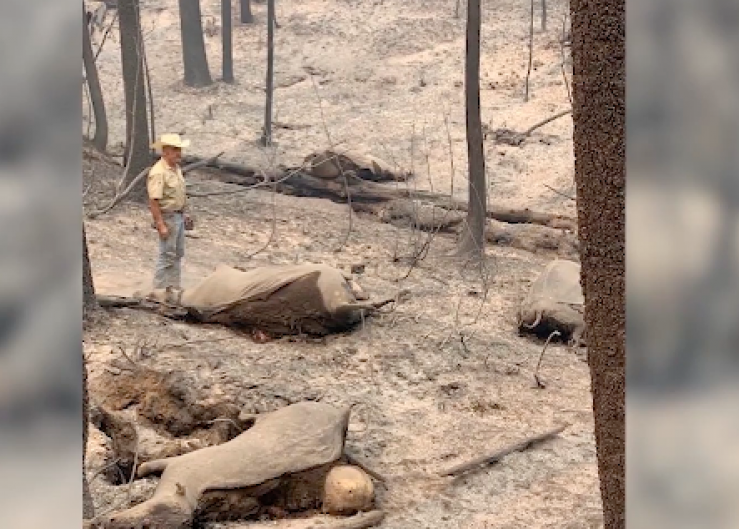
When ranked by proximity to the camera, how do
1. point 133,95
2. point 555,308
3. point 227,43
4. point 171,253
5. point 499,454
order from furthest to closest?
point 227,43 → point 133,95 → point 555,308 → point 171,253 → point 499,454

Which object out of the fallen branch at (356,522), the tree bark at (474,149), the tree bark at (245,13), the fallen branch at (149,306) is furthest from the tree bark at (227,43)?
the fallen branch at (356,522)

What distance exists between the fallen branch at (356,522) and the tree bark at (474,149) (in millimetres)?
4417

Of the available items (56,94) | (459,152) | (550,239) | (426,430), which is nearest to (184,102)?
(459,152)

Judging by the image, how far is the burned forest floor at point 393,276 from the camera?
5.37 meters

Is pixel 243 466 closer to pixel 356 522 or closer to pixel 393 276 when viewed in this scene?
pixel 356 522

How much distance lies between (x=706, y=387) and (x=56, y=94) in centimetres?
53

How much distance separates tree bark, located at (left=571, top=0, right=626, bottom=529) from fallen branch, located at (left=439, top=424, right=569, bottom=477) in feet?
7.18

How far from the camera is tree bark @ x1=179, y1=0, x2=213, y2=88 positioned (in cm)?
1758

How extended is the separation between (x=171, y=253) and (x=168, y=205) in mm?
439

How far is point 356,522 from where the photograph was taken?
4.70 m

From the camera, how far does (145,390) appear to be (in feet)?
18.9

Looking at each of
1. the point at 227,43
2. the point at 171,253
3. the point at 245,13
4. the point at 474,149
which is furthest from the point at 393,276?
the point at 245,13

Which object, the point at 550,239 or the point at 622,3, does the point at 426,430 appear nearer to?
the point at 622,3

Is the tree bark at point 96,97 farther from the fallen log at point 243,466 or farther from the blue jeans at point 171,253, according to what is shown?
the fallen log at point 243,466
